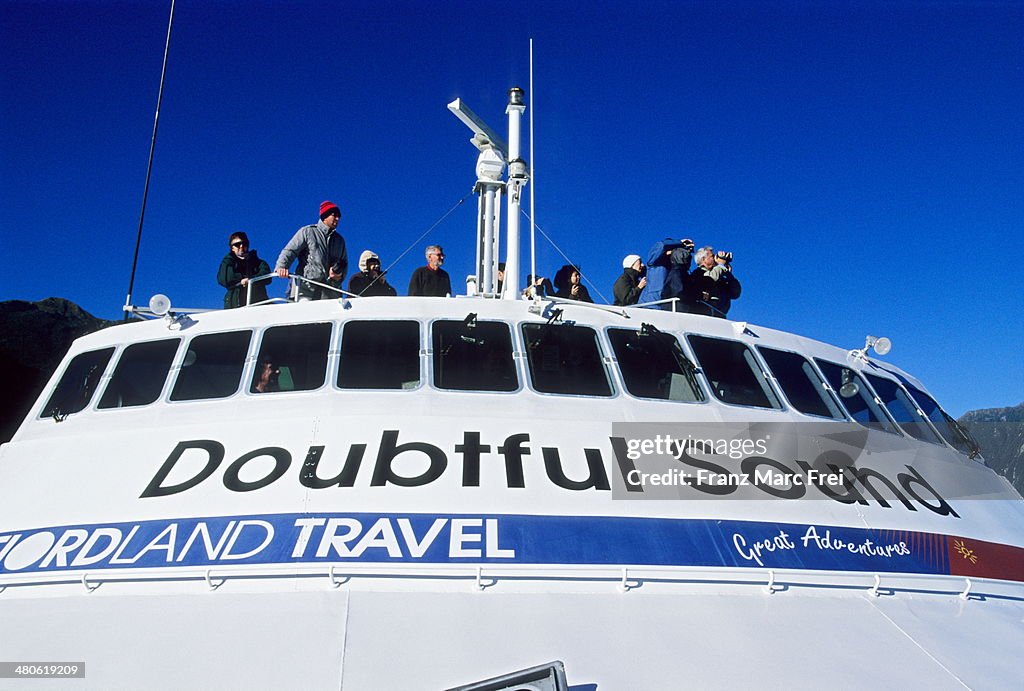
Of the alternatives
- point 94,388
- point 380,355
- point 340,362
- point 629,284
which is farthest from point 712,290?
point 94,388

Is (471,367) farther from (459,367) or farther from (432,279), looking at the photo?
(432,279)

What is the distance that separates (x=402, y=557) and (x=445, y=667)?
82 centimetres

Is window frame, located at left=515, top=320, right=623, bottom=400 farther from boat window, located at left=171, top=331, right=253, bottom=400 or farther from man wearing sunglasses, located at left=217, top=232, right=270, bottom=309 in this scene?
man wearing sunglasses, located at left=217, top=232, right=270, bottom=309

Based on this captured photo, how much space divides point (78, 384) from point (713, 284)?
6.31 meters

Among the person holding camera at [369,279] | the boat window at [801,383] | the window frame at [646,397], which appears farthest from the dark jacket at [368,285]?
the boat window at [801,383]

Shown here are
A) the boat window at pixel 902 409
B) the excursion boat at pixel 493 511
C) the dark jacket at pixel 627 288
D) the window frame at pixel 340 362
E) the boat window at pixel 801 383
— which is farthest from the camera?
the dark jacket at pixel 627 288

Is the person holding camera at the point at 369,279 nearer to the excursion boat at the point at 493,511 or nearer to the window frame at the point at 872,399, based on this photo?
the excursion boat at the point at 493,511

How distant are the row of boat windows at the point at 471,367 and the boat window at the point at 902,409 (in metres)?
0.16

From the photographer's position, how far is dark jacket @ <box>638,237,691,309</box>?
8008 millimetres

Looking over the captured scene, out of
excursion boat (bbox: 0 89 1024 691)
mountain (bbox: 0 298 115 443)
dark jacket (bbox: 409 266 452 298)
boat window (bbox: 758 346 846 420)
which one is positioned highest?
mountain (bbox: 0 298 115 443)

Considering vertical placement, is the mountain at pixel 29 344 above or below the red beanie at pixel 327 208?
above

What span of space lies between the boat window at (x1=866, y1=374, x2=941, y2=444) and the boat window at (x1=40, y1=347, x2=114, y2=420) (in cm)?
662

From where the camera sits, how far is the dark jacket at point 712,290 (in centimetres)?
819

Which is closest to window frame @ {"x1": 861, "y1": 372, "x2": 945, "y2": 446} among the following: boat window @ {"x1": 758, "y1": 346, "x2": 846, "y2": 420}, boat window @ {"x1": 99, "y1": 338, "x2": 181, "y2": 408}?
boat window @ {"x1": 758, "y1": 346, "x2": 846, "y2": 420}
